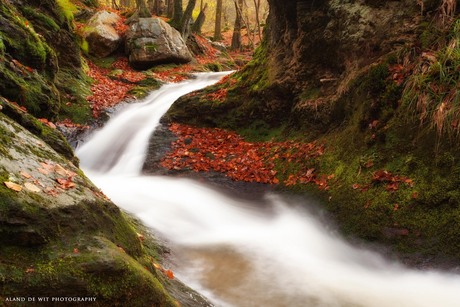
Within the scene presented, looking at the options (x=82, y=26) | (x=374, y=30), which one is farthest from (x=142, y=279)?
(x=82, y=26)

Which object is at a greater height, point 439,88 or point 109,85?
point 439,88

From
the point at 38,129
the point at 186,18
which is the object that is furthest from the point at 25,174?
the point at 186,18

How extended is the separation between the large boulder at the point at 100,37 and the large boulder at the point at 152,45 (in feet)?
1.85

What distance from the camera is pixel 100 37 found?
531 inches

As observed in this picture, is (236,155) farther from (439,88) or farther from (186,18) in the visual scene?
(186,18)

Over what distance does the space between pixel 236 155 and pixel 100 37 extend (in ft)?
30.8

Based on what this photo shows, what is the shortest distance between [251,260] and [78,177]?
84.7 inches

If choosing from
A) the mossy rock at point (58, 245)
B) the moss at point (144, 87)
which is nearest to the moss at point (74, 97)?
the moss at point (144, 87)

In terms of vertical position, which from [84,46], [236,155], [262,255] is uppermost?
[84,46]

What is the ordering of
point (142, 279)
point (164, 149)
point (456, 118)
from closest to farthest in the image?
point (142, 279) → point (456, 118) → point (164, 149)

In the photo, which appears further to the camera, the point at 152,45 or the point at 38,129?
the point at 152,45

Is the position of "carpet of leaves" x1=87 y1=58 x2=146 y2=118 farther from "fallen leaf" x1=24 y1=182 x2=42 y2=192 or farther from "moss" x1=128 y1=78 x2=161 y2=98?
"fallen leaf" x1=24 y1=182 x2=42 y2=192

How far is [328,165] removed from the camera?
5.29 m

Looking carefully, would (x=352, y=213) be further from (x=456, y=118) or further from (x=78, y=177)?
(x=78, y=177)
